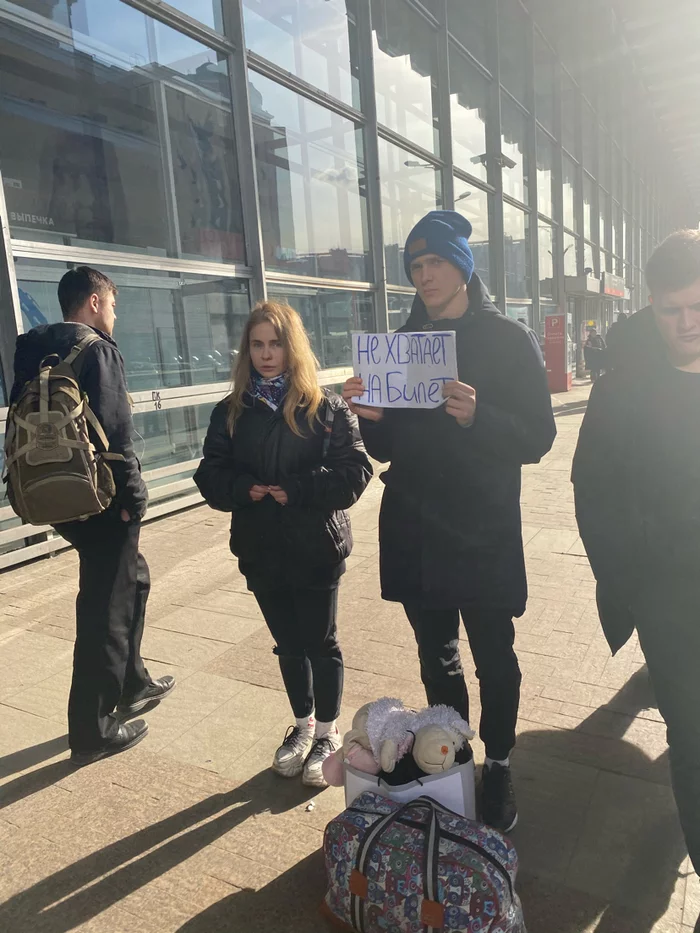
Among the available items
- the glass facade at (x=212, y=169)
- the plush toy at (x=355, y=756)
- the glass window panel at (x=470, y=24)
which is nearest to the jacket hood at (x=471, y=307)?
the plush toy at (x=355, y=756)

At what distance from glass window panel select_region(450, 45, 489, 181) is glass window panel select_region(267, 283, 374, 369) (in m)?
5.13

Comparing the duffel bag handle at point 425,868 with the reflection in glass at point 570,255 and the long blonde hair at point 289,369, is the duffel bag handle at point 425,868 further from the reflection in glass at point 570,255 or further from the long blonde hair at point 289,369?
the reflection in glass at point 570,255

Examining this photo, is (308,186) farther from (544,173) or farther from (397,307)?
(544,173)

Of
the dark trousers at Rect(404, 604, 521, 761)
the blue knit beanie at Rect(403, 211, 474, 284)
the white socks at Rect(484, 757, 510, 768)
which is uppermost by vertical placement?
the blue knit beanie at Rect(403, 211, 474, 284)

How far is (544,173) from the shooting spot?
19938mm

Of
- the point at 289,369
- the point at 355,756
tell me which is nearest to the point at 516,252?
the point at 289,369

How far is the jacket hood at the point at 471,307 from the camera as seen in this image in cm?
215

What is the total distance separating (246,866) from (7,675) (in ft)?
6.67

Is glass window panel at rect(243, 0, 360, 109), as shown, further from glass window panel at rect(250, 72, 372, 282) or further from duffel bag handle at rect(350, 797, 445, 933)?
duffel bag handle at rect(350, 797, 445, 933)

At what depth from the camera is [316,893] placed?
1.97 m

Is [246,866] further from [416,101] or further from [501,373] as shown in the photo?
[416,101]

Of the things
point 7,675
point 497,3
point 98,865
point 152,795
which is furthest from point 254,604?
point 497,3

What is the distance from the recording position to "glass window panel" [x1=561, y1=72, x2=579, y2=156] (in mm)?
21472

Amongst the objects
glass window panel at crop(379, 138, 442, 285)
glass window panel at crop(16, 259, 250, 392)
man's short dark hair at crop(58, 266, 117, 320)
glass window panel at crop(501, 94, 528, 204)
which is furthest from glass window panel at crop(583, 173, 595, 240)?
man's short dark hair at crop(58, 266, 117, 320)
